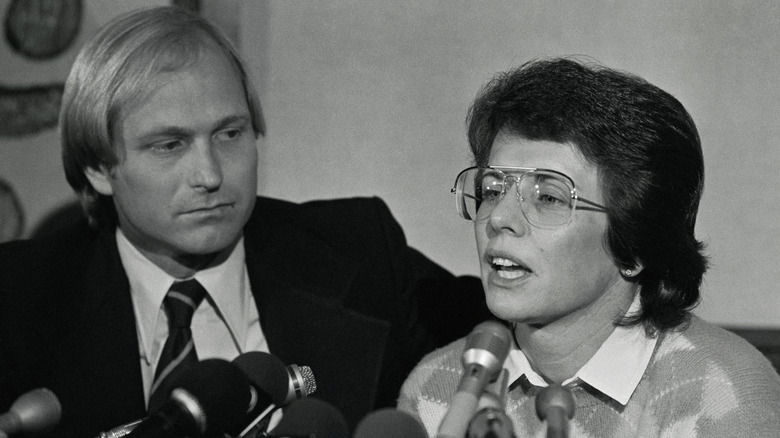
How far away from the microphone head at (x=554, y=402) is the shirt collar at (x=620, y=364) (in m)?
0.57

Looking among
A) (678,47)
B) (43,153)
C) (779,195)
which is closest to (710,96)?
(678,47)

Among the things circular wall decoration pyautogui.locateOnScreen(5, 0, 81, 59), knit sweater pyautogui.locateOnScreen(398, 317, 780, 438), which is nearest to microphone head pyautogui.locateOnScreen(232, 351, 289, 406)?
knit sweater pyautogui.locateOnScreen(398, 317, 780, 438)

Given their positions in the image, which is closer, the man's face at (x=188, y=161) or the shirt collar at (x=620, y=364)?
the shirt collar at (x=620, y=364)

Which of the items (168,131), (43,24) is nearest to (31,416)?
(168,131)

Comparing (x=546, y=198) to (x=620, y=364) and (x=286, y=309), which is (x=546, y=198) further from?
(x=286, y=309)

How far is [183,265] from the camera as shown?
252 centimetres

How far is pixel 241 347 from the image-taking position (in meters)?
2.53

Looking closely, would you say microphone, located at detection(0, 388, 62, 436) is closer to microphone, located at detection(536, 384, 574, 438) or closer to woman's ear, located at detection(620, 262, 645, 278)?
microphone, located at detection(536, 384, 574, 438)

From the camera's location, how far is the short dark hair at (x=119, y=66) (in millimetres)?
2375

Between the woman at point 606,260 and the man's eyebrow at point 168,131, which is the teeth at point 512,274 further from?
the man's eyebrow at point 168,131

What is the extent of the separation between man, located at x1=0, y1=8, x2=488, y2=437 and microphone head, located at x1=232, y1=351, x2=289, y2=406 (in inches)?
34.5

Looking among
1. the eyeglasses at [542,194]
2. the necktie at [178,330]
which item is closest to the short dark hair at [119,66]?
the necktie at [178,330]

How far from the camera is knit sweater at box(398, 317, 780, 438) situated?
1.75 metres

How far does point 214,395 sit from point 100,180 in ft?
4.39
